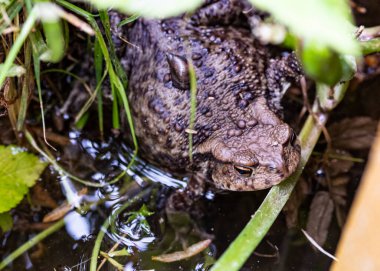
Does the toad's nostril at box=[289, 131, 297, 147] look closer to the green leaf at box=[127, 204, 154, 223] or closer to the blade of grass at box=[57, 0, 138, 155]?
the blade of grass at box=[57, 0, 138, 155]

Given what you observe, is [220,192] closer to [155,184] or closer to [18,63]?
[155,184]

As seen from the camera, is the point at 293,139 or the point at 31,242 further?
the point at 31,242

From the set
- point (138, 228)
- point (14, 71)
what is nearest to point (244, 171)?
point (138, 228)

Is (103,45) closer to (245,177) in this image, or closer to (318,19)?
(245,177)

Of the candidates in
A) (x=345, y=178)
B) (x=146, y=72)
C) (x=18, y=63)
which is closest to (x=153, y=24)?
(x=146, y=72)

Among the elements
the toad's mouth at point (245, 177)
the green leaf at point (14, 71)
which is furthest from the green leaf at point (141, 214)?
the green leaf at point (14, 71)

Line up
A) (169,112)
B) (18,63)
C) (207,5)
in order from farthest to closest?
(207,5) < (169,112) < (18,63)
